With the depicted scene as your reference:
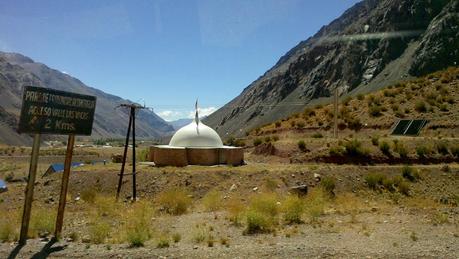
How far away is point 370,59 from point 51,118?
4038 inches

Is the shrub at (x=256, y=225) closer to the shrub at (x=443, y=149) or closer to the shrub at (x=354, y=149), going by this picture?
the shrub at (x=354, y=149)

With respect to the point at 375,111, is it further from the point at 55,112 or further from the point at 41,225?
the point at 41,225

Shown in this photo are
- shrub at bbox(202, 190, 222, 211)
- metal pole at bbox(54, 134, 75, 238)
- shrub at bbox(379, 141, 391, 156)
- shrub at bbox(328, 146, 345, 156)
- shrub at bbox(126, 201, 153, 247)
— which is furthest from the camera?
shrub at bbox(328, 146, 345, 156)

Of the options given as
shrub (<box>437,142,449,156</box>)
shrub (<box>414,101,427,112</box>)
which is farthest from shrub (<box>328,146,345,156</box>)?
shrub (<box>414,101,427,112</box>)

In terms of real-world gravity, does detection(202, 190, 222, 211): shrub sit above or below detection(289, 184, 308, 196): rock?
below

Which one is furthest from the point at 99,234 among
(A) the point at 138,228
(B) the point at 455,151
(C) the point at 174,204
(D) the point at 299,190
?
(B) the point at 455,151

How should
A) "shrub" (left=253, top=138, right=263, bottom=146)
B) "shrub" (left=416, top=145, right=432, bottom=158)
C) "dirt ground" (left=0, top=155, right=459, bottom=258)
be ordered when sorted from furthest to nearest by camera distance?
"shrub" (left=253, top=138, right=263, bottom=146) < "shrub" (left=416, top=145, right=432, bottom=158) < "dirt ground" (left=0, top=155, right=459, bottom=258)

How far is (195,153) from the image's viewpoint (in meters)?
33.6

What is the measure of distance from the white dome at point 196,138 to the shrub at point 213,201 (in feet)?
32.6

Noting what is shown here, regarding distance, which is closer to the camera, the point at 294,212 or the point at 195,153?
the point at 294,212

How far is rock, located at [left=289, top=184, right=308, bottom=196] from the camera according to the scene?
2337 centimetres

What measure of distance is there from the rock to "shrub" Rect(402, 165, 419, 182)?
6337mm

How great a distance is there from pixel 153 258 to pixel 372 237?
6.14 m

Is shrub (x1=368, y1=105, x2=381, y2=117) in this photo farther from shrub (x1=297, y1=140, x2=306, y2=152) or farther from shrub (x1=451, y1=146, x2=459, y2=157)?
shrub (x1=451, y1=146, x2=459, y2=157)
